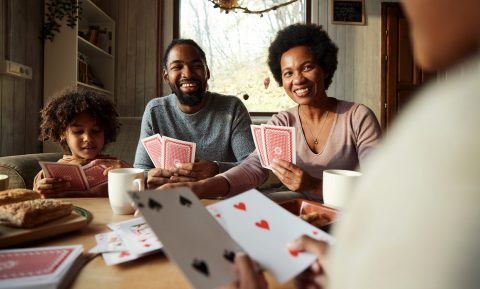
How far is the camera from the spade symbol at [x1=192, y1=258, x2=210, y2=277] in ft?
1.49

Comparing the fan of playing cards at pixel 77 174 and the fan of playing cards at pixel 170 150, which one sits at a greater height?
the fan of playing cards at pixel 170 150

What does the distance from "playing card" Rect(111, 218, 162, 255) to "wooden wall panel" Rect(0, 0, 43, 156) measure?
2.02m

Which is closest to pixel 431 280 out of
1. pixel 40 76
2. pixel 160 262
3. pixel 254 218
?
pixel 254 218

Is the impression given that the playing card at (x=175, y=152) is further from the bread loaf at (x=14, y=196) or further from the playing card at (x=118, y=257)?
the playing card at (x=118, y=257)

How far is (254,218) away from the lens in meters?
0.65

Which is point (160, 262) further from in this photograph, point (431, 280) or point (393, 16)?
point (393, 16)

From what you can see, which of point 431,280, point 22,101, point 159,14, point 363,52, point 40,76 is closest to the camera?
point 431,280

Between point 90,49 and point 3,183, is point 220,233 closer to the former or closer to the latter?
point 3,183

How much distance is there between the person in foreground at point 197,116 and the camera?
204 centimetres

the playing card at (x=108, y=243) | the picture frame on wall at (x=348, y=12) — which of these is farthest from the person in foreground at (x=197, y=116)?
the picture frame on wall at (x=348, y=12)

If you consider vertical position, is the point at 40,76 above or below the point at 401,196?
above

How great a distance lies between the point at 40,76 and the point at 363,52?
3.50 m

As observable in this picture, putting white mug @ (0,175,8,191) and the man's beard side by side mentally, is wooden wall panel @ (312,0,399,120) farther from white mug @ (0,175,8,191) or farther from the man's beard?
white mug @ (0,175,8,191)

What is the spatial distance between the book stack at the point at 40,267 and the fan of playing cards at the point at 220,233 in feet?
0.72
